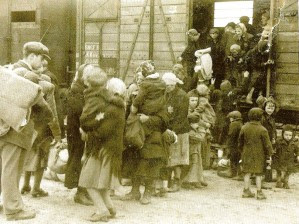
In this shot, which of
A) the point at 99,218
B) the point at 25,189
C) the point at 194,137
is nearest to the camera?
the point at 99,218

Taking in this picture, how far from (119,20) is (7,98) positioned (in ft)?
25.1

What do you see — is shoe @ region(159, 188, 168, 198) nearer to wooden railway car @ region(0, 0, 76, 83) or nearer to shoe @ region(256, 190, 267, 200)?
shoe @ region(256, 190, 267, 200)

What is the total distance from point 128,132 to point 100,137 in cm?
87

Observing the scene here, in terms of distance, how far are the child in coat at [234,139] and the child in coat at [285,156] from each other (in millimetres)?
709

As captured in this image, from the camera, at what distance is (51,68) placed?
14367 mm

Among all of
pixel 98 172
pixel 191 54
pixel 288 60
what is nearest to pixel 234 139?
pixel 288 60

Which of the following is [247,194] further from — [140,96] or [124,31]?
[124,31]

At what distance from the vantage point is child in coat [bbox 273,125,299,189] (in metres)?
7.89

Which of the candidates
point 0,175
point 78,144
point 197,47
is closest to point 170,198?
point 78,144

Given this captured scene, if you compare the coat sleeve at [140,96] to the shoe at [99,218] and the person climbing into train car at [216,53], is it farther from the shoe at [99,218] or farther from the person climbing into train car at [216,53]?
the person climbing into train car at [216,53]

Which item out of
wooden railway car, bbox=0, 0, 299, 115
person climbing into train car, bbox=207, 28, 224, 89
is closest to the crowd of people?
wooden railway car, bbox=0, 0, 299, 115

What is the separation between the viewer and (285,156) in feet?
25.9

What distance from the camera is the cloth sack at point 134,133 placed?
6.35 meters

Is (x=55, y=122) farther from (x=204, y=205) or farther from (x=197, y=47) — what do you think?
(x=197, y=47)
